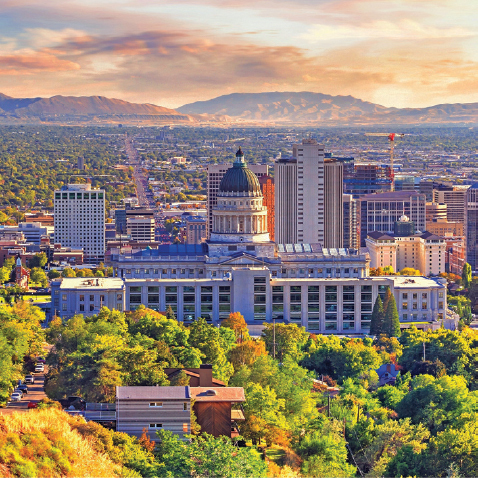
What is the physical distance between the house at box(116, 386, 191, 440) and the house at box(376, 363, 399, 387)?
41.5 m

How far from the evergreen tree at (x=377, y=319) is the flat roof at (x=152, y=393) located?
66.8 m

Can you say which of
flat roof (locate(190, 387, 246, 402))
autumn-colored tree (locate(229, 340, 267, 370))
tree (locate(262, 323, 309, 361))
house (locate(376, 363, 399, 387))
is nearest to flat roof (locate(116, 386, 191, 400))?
flat roof (locate(190, 387, 246, 402))

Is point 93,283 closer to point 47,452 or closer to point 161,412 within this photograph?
point 161,412

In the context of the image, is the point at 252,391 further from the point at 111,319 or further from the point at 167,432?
the point at 111,319

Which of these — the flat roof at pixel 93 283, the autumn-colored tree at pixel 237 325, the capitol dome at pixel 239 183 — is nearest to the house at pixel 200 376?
the autumn-colored tree at pixel 237 325

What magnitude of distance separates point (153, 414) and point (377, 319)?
236ft

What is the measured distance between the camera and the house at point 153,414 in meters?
75.5

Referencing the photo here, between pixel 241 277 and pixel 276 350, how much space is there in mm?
35140

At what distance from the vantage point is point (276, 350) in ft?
403

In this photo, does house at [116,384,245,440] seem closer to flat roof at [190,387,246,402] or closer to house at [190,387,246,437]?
house at [190,387,246,437]

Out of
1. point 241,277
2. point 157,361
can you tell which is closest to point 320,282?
point 241,277

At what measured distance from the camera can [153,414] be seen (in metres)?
75.6

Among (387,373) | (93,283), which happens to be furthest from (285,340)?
(93,283)

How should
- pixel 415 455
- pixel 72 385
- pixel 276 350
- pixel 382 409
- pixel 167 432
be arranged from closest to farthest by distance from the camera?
pixel 167 432, pixel 415 455, pixel 72 385, pixel 382 409, pixel 276 350
